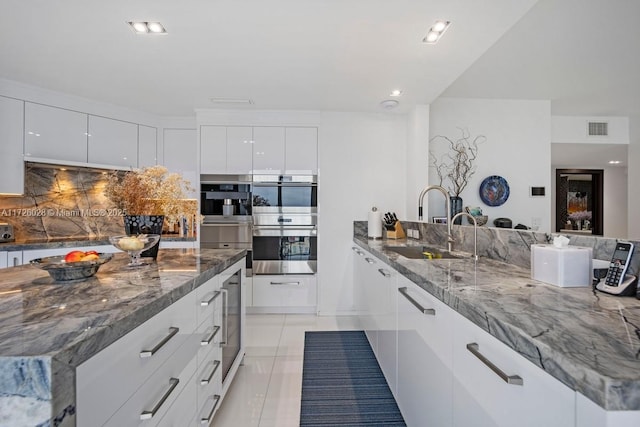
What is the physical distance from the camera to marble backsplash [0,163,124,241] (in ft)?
10.4

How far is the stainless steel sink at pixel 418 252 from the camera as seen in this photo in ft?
7.12

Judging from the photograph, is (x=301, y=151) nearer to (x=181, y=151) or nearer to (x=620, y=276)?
(x=181, y=151)

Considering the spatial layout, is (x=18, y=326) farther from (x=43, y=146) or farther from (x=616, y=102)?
(x=616, y=102)

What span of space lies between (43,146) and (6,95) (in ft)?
1.68

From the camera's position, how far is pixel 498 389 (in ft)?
2.41

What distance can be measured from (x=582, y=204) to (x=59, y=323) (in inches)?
98.8

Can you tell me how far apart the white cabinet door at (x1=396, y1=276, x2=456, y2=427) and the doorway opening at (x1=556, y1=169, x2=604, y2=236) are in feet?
3.31

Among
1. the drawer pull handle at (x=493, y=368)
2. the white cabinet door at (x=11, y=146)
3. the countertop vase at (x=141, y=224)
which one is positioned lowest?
the drawer pull handle at (x=493, y=368)

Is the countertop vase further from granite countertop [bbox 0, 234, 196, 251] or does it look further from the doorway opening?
the doorway opening

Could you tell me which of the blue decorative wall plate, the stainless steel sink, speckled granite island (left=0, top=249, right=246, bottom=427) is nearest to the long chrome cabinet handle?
speckled granite island (left=0, top=249, right=246, bottom=427)

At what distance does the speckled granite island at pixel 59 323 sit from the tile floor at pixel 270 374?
0.98 meters

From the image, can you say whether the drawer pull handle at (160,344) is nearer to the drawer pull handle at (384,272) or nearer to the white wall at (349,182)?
the drawer pull handle at (384,272)

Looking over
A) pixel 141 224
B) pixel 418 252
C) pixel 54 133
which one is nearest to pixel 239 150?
pixel 54 133

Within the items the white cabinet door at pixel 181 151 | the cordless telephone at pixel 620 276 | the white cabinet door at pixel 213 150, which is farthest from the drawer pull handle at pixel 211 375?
the white cabinet door at pixel 181 151
